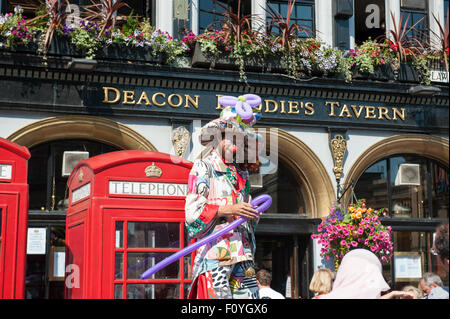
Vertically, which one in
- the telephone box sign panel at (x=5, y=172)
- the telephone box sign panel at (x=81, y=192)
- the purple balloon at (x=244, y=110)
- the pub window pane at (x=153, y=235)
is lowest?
the pub window pane at (x=153, y=235)

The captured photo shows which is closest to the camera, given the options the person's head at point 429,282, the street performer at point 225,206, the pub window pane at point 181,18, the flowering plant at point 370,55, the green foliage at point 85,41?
the street performer at point 225,206

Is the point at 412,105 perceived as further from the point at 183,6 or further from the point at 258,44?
the point at 183,6

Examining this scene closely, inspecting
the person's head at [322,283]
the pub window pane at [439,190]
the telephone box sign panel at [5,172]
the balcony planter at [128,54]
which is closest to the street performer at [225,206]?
the person's head at [322,283]

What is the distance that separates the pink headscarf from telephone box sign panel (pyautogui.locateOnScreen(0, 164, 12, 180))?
3.41 m

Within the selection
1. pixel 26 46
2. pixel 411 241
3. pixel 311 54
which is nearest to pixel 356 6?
pixel 311 54

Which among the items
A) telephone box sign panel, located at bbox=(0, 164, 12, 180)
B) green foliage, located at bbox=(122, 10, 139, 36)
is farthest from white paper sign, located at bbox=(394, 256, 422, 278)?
telephone box sign panel, located at bbox=(0, 164, 12, 180)

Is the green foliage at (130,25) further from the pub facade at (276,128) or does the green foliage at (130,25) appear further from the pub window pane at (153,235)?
the pub window pane at (153,235)

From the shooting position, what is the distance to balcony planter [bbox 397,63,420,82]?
41.5ft

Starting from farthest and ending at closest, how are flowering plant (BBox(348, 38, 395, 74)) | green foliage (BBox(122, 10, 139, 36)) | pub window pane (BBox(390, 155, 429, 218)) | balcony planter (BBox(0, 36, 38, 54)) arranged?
pub window pane (BBox(390, 155, 429, 218))
flowering plant (BBox(348, 38, 395, 74))
green foliage (BBox(122, 10, 139, 36))
balcony planter (BBox(0, 36, 38, 54))

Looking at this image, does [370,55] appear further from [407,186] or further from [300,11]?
[407,186]

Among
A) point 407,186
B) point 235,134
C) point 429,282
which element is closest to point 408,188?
point 407,186

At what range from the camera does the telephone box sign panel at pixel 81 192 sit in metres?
6.25

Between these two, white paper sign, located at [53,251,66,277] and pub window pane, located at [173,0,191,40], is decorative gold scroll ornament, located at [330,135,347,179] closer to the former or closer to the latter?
pub window pane, located at [173,0,191,40]

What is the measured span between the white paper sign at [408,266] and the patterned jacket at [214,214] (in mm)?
7806
